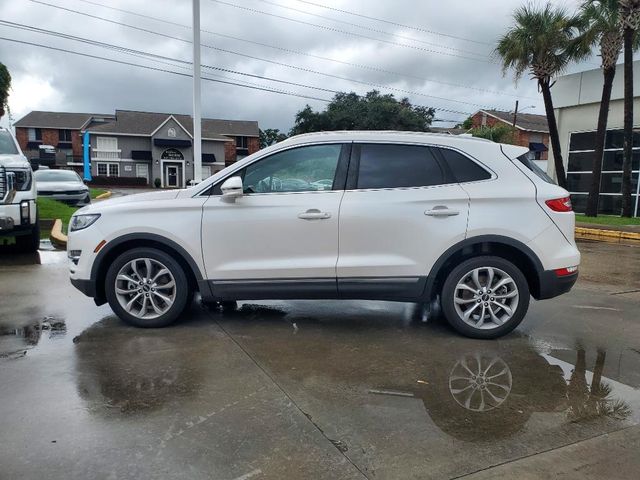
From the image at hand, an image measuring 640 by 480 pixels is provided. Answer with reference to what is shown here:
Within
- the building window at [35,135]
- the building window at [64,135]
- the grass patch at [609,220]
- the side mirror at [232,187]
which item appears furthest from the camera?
the building window at [64,135]

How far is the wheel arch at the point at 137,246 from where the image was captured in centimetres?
484

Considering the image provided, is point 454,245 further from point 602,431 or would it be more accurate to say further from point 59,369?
point 59,369

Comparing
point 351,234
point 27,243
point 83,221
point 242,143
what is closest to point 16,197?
point 27,243

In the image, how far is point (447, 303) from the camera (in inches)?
189

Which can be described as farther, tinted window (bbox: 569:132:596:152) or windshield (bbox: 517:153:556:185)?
tinted window (bbox: 569:132:596:152)

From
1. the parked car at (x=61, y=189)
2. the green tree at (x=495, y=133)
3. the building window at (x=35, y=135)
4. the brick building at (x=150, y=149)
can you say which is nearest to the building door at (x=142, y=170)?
the brick building at (x=150, y=149)

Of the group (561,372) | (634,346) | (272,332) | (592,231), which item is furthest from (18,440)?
(592,231)

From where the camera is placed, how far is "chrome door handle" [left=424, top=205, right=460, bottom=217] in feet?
15.5

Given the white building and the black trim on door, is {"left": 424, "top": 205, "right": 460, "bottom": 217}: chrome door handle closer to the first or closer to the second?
the black trim on door

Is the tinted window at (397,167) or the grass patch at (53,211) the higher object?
the tinted window at (397,167)

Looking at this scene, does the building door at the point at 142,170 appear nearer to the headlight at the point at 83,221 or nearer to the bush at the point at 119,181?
the bush at the point at 119,181

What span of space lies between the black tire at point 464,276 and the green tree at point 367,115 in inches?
1661

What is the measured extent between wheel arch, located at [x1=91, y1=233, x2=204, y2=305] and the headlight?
0.96 feet

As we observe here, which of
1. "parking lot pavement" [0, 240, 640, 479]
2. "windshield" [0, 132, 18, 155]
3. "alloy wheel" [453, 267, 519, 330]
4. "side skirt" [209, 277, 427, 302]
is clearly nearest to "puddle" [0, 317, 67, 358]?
"parking lot pavement" [0, 240, 640, 479]
